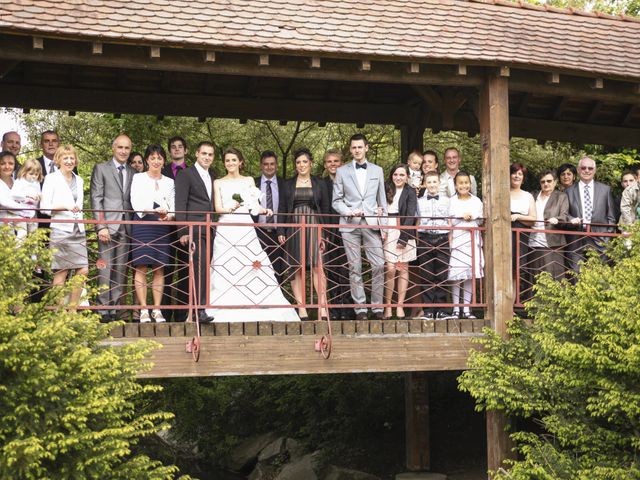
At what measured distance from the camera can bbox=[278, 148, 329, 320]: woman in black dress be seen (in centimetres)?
1100

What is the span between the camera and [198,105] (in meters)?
13.9

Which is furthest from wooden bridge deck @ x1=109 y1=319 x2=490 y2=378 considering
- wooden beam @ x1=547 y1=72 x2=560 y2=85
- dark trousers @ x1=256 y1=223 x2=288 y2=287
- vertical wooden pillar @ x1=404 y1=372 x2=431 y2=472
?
vertical wooden pillar @ x1=404 y1=372 x2=431 y2=472

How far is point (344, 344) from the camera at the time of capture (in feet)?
35.2

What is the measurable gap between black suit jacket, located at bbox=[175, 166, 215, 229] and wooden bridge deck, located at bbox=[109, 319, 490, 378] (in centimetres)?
127

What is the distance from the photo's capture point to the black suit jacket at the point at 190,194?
10664 mm

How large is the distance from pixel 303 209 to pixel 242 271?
98cm

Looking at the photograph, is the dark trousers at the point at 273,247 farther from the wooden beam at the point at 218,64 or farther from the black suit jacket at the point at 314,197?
the wooden beam at the point at 218,64

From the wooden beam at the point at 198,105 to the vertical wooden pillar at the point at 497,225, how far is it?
3.12m

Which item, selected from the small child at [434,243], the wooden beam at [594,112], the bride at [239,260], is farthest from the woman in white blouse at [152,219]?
the wooden beam at [594,112]

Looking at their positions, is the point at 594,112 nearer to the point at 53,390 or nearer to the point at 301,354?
the point at 301,354

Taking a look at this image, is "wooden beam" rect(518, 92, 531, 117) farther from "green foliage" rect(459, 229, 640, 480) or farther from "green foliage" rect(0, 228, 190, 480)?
"green foliage" rect(0, 228, 190, 480)

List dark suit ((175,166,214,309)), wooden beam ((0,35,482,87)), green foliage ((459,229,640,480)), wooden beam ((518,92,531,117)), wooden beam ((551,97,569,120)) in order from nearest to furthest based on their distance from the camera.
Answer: green foliage ((459,229,640,480)), wooden beam ((0,35,482,87)), dark suit ((175,166,214,309)), wooden beam ((518,92,531,117)), wooden beam ((551,97,569,120))

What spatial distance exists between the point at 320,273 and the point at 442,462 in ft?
19.9

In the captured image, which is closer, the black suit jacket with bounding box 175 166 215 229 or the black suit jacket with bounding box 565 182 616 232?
the black suit jacket with bounding box 175 166 215 229
